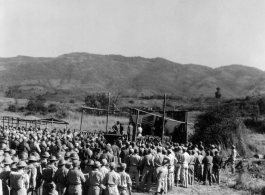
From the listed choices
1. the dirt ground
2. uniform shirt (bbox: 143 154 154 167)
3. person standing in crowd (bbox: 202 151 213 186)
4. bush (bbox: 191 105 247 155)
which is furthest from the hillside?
uniform shirt (bbox: 143 154 154 167)

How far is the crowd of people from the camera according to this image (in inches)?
401

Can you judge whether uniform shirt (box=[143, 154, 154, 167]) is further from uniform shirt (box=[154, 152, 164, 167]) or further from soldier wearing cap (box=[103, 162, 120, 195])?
soldier wearing cap (box=[103, 162, 120, 195])

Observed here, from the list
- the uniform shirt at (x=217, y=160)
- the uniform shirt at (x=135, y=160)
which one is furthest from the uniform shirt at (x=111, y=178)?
the uniform shirt at (x=217, y=160)

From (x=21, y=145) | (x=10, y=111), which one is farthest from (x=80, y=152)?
(x=10, y=111)

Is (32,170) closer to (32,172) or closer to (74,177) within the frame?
(32,172)

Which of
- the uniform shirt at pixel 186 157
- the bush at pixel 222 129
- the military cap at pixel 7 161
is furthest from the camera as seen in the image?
the bush at pixel 222 129

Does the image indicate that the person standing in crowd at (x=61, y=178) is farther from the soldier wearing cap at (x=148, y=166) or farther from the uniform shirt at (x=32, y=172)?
the soldier wearing cap at (x=148, y=166)

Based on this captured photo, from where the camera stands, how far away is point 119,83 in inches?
6102

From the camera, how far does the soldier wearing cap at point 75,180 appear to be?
10.1 m

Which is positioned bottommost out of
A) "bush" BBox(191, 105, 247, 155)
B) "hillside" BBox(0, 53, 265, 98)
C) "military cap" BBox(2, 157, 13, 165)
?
"military cap" BBox(2, 157, 13, 165)

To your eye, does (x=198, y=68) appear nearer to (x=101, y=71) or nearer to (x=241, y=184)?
(x=101, y=71)

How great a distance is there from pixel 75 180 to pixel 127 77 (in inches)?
6299

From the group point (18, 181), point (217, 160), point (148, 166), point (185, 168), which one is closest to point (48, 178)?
point (18, 181)

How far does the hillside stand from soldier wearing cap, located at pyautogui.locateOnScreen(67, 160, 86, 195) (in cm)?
10652
